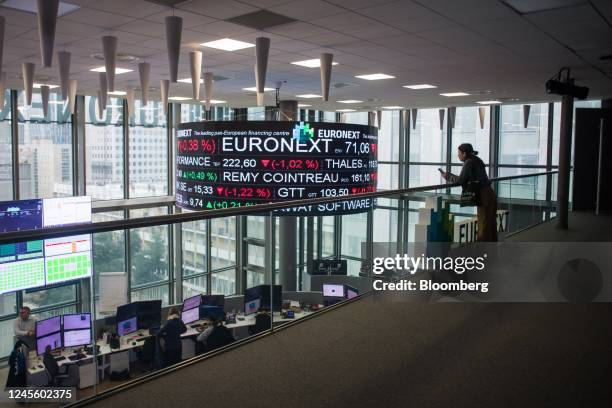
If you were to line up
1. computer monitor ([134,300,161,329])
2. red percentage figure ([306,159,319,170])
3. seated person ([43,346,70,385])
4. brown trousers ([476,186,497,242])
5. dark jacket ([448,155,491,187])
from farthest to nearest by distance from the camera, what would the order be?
computer monitor ([134,300,161,329])
seated person ([43,346,70,385])
red percentage figure ([306,159,319,170])
brown trousers ([476,186,497,242])
dark jacket ([448,155,491,187])

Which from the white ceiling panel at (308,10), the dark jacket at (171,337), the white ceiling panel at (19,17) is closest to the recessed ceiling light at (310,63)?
the white ceiling panel at (308,10)

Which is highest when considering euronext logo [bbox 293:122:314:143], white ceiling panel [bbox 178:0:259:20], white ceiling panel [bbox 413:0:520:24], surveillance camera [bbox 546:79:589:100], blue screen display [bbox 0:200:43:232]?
white ceiling panel [bbox 413:0:520:24]

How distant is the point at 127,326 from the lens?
32.0ft

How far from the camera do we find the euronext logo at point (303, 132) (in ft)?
24.7

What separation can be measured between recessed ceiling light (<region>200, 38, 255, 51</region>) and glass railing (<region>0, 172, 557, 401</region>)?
2752 mm

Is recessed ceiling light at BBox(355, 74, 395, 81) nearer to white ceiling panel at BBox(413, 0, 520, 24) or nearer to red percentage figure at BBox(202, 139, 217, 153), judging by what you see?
red percentage figure at BBox(202, 139, 217, 153)

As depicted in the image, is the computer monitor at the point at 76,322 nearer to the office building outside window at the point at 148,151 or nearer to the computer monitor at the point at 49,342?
the computer monitor at the point at 49,342

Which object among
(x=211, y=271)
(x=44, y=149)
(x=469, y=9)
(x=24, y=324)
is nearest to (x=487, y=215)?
(x=469, y=9)

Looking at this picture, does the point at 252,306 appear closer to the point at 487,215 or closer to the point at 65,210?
the point at 65,210

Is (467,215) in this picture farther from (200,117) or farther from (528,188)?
(200,117)

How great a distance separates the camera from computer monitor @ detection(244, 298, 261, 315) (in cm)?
1105

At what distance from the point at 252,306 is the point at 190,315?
4.52 feet

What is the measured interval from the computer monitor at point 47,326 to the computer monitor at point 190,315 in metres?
2.29

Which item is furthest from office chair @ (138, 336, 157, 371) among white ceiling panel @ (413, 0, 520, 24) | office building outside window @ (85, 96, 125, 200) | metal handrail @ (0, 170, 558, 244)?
office building outside window @ (85, 96, 125, 200)
